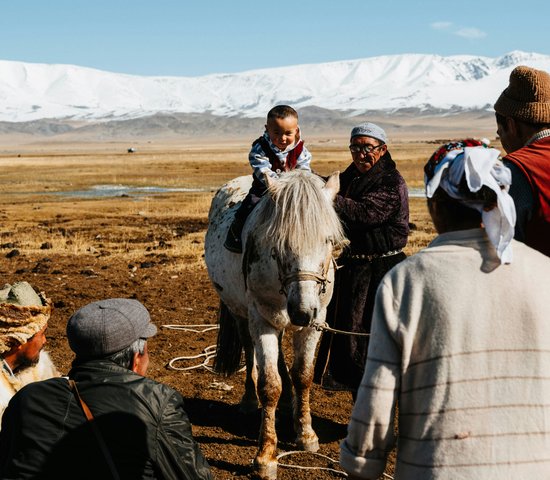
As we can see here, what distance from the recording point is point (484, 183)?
2.04 m

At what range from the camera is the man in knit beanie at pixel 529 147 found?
302cm

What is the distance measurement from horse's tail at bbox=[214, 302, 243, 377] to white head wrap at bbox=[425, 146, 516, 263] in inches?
176

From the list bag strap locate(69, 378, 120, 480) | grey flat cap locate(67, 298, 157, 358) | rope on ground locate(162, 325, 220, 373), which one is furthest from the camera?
rope on ground locate(162, 325, 220, 373)

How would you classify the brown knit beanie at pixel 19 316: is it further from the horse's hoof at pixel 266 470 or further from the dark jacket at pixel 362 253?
the dark jacket at pixel 362 253

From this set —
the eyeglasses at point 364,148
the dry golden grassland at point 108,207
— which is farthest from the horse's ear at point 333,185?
the dry golden grassland at point 108,207

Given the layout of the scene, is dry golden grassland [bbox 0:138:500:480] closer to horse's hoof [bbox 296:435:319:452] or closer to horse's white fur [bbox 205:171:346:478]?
horse's hoof [bbox 296:435:319:452]

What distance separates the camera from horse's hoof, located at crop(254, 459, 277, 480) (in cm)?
475

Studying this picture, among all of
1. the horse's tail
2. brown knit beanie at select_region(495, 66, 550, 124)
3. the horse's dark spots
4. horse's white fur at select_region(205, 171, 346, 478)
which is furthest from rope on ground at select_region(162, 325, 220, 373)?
brown knit beanie at select_region(495, 66, 550, 124)

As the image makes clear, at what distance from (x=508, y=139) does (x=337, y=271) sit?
223 cm

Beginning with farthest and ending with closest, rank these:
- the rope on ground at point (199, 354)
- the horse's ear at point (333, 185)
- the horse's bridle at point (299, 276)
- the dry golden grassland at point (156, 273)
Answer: the rope on ground at point (199, 354)
the dry golden grassland at point (156, 273)
the horse's ear at point (333, 185)
the horse's bridle at point (299, 276)

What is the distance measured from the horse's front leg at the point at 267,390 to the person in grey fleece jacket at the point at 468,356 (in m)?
2.80

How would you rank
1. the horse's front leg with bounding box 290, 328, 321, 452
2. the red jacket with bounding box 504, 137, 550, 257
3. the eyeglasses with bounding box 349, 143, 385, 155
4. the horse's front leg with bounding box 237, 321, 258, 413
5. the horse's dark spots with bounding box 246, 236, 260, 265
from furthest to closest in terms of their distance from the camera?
the horse's front leg with bounding box 237, 321, 258, 413 < the horse's front leg with bounding box 290, 328, 321, 452 < the eyeglasses with bounding box 349, 143, 385, 155 < the horse's dark spots with bounding box 246, 236, 260, 265 < the red jacket with bounding box 504, 137, 550, 257

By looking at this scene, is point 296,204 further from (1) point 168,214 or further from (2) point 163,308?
(1) point 168,214

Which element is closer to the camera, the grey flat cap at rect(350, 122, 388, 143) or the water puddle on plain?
the grey flat cap at rect(350, 122, 388, 143)
